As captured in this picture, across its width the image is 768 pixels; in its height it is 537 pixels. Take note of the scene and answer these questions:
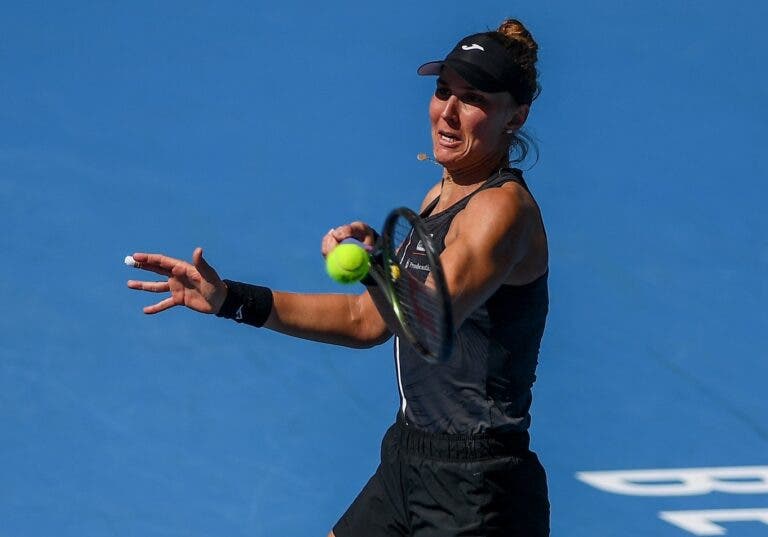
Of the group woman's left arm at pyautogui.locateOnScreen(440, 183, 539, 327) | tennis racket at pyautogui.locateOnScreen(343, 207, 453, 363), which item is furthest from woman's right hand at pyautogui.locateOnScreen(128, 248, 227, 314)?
woman's left arm at pyautogui.locateOnScreen(440, 183, 539, 327)

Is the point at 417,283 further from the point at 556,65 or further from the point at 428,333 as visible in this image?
the point at 556,65

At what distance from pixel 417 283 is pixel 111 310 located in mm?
3376

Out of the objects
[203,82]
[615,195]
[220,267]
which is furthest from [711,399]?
[203,82]

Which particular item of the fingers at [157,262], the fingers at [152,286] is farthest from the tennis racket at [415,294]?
the fingers at [152,286]

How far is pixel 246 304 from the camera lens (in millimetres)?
3719

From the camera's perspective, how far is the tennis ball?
320 cm

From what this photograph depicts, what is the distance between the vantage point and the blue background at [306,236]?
17.7 feet

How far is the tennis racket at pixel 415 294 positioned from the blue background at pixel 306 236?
2.10m

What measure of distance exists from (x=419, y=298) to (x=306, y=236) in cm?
356

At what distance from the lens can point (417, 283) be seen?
10.3 ft

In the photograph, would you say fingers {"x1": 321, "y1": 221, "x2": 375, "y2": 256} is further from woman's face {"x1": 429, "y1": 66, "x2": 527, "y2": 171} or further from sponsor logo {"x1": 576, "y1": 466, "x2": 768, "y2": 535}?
sponsor logo {"x1": 576, "y1": 466, "x2": 768, "y2": 535}

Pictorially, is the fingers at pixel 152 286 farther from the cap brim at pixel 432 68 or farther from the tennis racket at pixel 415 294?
the cap brim at pixel 432 68

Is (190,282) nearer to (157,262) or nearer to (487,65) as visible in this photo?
(157,262)

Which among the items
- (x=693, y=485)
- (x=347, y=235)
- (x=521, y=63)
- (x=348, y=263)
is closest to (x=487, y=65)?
(x=521, y=63)
